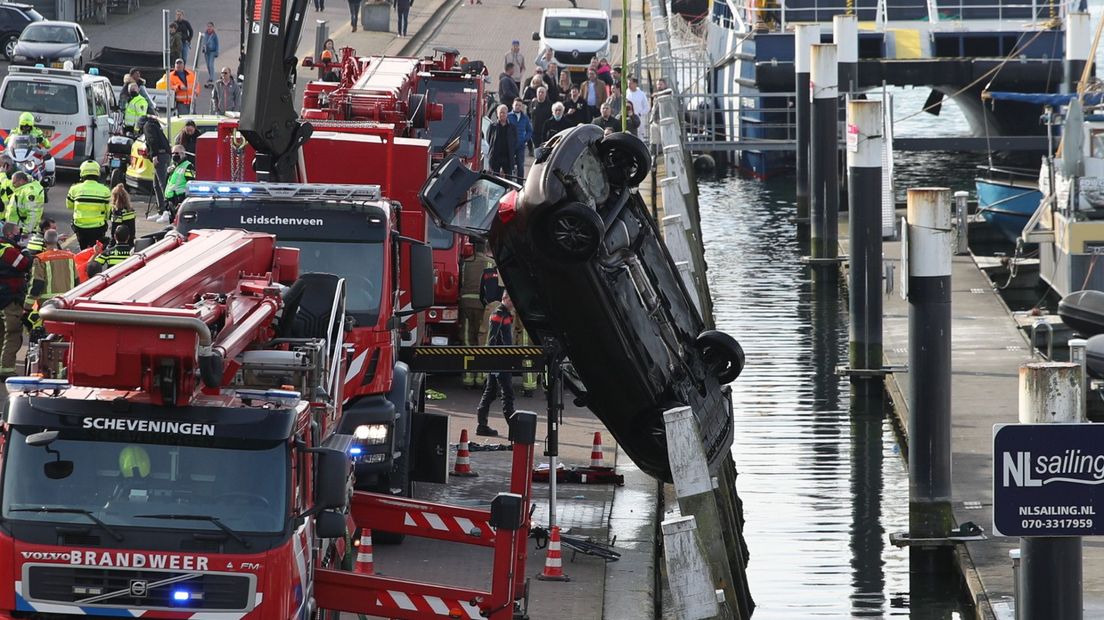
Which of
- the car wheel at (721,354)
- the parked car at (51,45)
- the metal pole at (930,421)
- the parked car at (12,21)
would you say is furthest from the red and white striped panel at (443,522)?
the parked car at (12,21)

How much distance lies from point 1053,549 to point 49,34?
127 feet

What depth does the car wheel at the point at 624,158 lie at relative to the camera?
1355cm

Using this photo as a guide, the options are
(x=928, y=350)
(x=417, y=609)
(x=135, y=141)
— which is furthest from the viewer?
(x=135, y=141)

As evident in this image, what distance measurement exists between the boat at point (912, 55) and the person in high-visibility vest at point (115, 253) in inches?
773

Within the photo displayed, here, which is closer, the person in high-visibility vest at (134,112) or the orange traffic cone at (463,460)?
the orange traffic cone at (463,460)

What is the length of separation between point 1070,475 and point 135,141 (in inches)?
979

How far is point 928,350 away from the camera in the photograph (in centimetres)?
1511

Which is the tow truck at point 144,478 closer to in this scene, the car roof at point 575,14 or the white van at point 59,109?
the white van at point 59,109

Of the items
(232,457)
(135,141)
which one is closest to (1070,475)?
(232,457)

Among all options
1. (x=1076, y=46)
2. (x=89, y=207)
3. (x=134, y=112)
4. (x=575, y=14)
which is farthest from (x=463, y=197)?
(x=575, y=14)

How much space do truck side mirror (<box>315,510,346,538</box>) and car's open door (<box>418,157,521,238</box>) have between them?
3.85m

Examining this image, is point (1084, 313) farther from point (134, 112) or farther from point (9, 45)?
point (9, 45)

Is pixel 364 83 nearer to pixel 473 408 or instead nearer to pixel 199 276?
pixel 473 408

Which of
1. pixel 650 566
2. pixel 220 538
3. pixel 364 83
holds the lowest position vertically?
pixel 650 566
